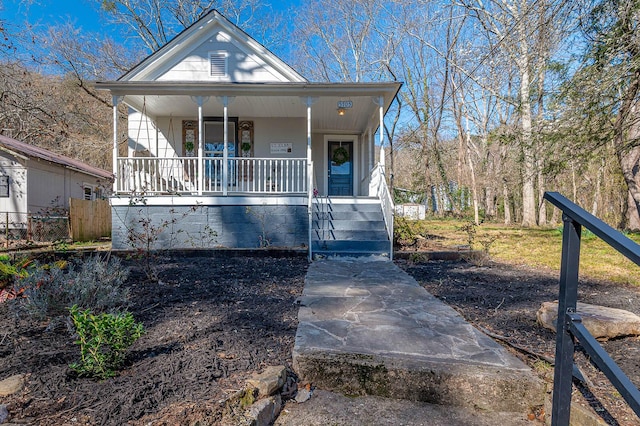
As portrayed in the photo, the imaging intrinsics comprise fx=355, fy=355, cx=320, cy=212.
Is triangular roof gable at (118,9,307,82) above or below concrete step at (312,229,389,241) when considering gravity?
above

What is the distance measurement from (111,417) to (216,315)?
1406 millimetres

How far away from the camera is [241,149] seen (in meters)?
10.3

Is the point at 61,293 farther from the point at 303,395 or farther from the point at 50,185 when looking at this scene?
the point at 50,185

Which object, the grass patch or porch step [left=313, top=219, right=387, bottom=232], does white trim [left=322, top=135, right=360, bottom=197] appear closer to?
the grass patch

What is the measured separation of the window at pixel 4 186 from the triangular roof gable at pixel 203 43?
20.5 feet

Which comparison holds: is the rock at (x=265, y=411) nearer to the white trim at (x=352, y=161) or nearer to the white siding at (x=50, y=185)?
the white trim at (x=352, y=161)

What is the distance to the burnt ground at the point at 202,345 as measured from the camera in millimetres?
1528

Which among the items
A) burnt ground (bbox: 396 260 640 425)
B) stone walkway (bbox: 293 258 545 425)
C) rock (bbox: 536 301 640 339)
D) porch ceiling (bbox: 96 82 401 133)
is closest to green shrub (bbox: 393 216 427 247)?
burnt ground (bbox: 396 260 640 425)

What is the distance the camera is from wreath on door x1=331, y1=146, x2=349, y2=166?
1162 cm

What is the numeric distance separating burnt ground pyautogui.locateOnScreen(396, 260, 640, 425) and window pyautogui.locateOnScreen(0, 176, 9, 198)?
13.1 m

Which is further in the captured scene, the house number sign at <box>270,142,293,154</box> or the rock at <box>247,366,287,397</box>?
the house number sign at <box>270,142,293,154</box>

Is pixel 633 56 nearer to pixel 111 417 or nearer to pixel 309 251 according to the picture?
pixel 309 251

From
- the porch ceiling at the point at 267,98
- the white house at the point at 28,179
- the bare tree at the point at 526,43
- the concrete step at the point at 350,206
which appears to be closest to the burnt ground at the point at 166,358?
the concrete step at the point at 350,206

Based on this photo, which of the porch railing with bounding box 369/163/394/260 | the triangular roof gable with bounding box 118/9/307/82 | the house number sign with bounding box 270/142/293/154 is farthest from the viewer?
the house number sign with bounding box 270/142/293/154
